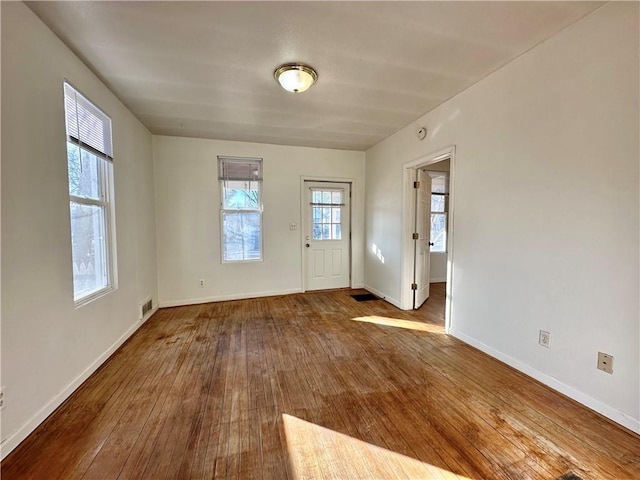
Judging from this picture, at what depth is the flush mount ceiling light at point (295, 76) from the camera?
2182mm

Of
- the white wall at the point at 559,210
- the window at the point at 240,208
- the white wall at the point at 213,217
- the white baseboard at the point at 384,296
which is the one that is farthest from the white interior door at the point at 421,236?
the window at the point at 240,208

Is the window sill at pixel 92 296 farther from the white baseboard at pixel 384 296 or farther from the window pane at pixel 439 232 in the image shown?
the window pane at pixel 439 232

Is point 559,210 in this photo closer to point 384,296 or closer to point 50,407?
point 384,296

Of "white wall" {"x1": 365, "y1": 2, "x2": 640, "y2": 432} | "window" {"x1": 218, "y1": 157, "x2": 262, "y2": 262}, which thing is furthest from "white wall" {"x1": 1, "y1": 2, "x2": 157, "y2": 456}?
"white wall" {"x1": 365, "y1": 2, "x2": 640, "y2": 432}

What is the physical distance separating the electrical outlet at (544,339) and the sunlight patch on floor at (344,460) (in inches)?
51.3

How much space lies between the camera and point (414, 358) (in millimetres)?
2438

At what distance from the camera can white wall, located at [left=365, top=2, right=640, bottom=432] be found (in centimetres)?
159

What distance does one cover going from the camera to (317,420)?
1.67 meters

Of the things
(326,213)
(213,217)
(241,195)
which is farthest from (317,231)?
(213,217)

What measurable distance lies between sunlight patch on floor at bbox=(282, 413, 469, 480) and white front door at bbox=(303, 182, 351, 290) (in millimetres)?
3213

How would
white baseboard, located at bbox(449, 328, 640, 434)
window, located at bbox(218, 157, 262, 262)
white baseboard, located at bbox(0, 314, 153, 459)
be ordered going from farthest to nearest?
window, located at bbox(218, 157, 262, 262) → white baseboard, located at bbox(449, 328, 640, 434) → white baseboard, located at bbox(0, 314, 153, 459)

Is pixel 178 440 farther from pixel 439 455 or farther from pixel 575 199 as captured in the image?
pixel 575 199

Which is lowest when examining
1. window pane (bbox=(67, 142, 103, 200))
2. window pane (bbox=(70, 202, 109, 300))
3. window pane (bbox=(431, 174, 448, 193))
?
window pane (bbox=(70, 202, 109, 300))

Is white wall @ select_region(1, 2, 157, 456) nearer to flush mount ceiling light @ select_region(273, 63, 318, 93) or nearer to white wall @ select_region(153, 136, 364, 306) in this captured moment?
flush mount ceiling light @ select_region(273, 63, 318, 93)
